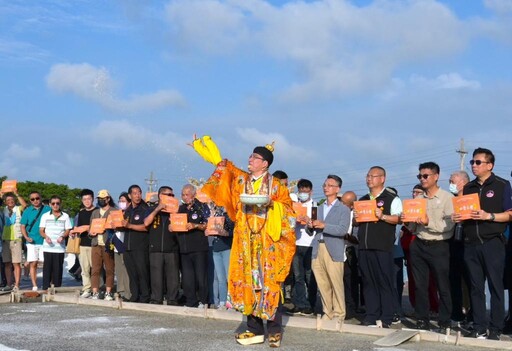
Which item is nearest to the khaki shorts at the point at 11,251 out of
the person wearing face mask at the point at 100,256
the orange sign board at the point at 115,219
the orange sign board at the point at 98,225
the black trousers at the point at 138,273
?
the person wearing face mask at the point at 100,256

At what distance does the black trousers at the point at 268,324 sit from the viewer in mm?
8313

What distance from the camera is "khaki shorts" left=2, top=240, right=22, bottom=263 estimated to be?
15.0m

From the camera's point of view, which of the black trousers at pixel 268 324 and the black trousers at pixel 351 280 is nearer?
the black trousers at pixel 268 324

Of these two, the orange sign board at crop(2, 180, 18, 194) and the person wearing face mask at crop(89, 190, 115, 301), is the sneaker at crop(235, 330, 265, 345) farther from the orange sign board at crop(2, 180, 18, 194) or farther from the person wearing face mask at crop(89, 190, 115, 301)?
the orange sign board at crop(2, 180, 18, 194)

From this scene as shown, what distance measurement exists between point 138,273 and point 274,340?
4.92 m

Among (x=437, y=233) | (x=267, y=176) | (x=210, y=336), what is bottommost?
(x=210, y=336)

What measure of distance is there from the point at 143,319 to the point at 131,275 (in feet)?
8.33

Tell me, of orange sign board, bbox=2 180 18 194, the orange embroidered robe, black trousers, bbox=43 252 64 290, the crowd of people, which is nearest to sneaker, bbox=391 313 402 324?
the crowd of people

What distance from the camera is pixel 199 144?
8.67 metres

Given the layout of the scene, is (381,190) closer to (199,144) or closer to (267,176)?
(267,176)

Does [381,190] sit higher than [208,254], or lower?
higher

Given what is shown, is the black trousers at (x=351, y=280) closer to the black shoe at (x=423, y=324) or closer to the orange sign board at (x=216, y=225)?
the black shoe at (x=423, y=324)

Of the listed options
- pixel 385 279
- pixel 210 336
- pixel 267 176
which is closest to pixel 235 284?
pixel 210 336

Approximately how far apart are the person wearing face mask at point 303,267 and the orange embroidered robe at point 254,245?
113 inches
